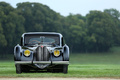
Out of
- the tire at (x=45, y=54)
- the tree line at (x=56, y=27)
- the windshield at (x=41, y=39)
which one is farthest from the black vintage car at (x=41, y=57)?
the tree line at (x=56, y=27)

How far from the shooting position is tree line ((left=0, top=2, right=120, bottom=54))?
6788cm

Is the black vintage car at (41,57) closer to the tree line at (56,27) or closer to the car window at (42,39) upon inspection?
the car window at (42,39)

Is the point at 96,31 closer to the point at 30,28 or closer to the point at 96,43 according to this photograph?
the point at 96,43

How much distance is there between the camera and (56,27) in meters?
85.6

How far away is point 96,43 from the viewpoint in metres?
98.7

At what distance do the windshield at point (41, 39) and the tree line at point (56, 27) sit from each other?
45.7 meters

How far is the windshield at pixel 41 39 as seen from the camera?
16625 millimetres

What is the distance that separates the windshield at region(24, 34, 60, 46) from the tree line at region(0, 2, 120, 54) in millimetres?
45672

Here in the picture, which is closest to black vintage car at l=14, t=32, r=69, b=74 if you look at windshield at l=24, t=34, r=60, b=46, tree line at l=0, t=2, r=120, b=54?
windshield at l=24, t=34, r=60, b=46

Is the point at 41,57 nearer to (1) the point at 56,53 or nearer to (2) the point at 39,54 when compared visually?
(2) the point at 39,54

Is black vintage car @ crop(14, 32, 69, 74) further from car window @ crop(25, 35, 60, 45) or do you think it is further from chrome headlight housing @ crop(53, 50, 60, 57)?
car window @ crop(25, 35, 60, 45)

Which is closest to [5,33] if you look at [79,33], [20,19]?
[20,19]

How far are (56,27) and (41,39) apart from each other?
69.0 metres

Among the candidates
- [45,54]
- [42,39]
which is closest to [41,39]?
[42,39]
